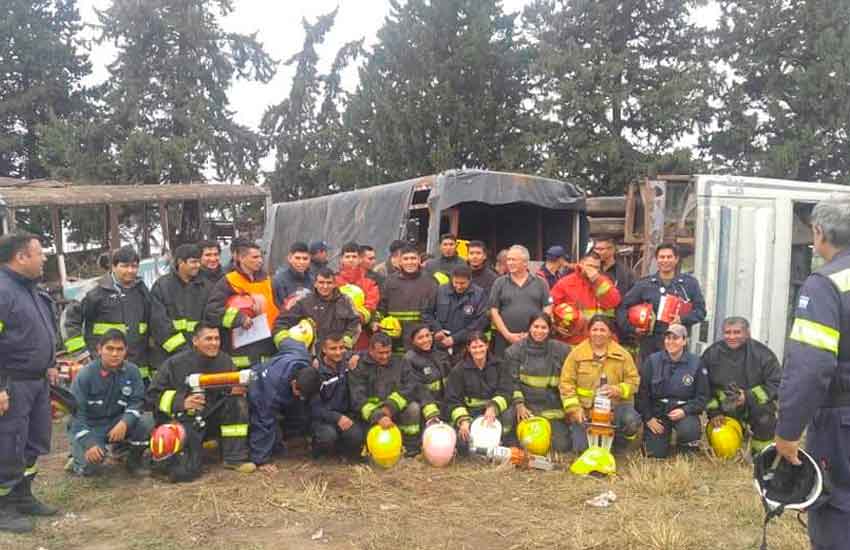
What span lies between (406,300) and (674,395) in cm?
238

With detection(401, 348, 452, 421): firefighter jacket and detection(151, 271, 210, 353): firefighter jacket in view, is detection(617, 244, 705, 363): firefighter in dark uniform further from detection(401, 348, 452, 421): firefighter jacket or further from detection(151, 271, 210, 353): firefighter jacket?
detection(151, 271, 210, 353): firefighter jacket

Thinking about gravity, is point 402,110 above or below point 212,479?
above

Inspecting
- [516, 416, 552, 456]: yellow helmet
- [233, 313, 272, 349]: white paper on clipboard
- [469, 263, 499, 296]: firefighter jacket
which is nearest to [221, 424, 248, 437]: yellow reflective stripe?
[233, 313, 272, 349]: white paper on clipboard

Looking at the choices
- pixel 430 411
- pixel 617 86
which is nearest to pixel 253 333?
pixel 430 411

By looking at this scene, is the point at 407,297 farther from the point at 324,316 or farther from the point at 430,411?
the point at 430,411

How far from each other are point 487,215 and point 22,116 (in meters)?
20.3

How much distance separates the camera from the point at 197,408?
17.1 ft

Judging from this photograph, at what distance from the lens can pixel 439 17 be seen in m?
22.6

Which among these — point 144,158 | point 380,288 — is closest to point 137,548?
point 380,288

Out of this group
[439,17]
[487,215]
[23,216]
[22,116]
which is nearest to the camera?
[487,215]

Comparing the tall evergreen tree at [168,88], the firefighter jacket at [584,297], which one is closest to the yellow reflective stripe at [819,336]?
the firefighter jacket at [584,297]

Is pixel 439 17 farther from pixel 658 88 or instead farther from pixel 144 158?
pixel 144 158

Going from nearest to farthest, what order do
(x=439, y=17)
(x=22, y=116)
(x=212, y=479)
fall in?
(x=212, y=479) < (x=439, y=17) < (x=22, y=116)

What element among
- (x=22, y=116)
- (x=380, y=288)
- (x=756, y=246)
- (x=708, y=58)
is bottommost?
(x=380, y=288)
